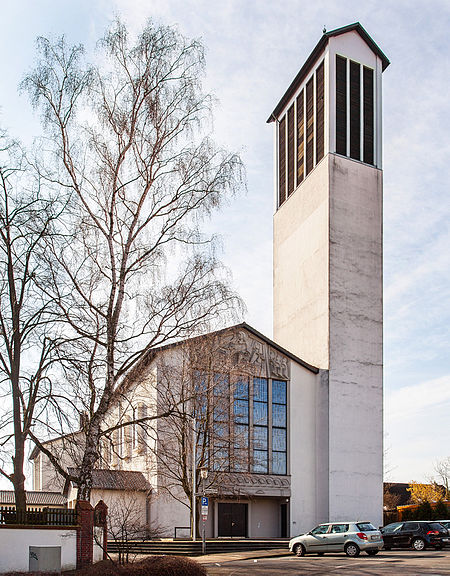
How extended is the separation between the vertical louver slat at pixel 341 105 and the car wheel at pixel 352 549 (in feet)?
94.0

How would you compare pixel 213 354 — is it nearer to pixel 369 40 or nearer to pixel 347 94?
pixel 347 94

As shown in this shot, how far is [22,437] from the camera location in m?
16.8

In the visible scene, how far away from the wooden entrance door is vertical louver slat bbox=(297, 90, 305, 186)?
904 inches

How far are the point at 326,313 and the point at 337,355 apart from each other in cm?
273

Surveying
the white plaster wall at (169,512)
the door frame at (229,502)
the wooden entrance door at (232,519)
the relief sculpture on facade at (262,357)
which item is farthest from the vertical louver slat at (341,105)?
the white plaster wall at (169,512)

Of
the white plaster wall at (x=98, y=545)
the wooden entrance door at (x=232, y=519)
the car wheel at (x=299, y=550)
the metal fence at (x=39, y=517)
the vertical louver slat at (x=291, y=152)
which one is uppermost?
the vertical louver slat at (x=291, y=152)

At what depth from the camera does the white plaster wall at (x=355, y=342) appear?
4456 centimetres

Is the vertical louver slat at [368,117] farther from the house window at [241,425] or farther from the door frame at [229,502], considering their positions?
the door frame at [229,502]

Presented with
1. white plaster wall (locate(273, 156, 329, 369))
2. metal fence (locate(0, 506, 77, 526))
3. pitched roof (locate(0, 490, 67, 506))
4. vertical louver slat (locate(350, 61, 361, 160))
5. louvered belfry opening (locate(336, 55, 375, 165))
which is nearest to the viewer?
metal fence (locate(0, 506, 77, 526))

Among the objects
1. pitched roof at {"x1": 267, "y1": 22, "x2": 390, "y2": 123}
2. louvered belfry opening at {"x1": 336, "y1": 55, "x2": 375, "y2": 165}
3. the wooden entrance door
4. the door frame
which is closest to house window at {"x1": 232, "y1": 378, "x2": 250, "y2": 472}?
the door frame

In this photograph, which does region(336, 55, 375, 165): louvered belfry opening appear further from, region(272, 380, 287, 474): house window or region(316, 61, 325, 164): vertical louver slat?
region(272, 380, 287, 474): house window

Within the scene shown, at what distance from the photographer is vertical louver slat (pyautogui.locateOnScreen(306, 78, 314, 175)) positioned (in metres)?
51.2

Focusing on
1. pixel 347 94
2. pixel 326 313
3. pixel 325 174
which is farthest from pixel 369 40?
pixel 326 313

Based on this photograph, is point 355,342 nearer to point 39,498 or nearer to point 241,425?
point 241,425
